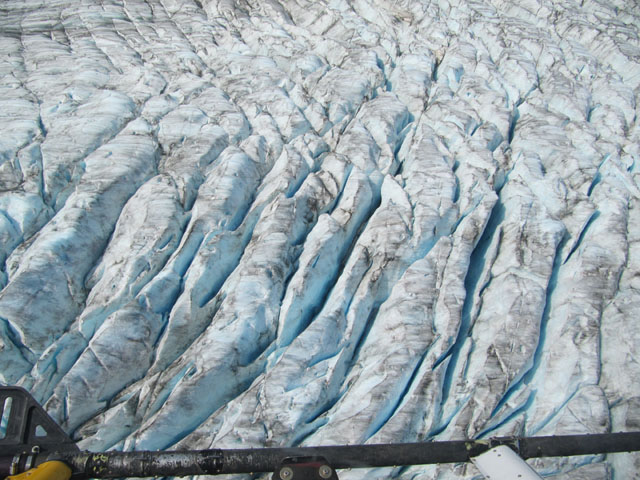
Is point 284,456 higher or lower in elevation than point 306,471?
lower

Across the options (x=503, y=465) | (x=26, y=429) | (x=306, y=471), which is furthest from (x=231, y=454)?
(x=503, y=465)

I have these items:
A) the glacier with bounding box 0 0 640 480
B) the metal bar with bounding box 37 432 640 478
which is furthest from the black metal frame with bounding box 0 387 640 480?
the glacier with bounding box 0 0 640 480

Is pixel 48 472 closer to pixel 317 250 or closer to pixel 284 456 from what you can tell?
pixel 284 456

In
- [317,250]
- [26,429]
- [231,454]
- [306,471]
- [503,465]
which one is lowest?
[317,250]

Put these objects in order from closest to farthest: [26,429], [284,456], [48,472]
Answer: [48,472], [284,456], [26,429]

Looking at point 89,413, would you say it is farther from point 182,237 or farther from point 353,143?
point 353,143

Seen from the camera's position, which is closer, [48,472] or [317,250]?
[48,472]
